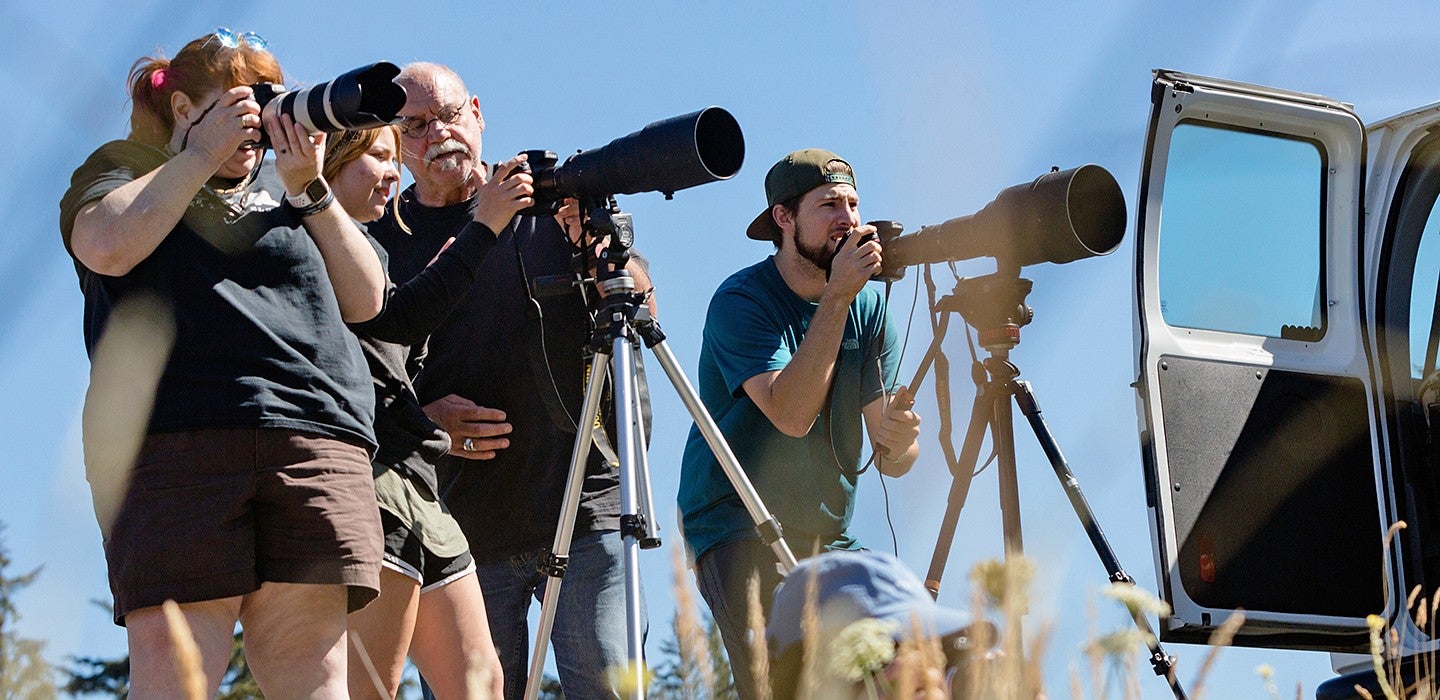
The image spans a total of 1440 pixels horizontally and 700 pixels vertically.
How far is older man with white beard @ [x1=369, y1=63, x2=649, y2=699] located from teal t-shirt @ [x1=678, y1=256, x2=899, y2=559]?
0.26 metres

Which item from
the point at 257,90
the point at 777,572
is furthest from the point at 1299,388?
the point at 257,90

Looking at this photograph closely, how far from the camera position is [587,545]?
115 inches

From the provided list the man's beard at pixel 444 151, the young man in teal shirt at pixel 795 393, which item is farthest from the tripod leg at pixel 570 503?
the man's beard at pixel 444 151

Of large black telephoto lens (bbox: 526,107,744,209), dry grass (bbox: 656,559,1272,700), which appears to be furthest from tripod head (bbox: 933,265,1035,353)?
dry grass (bbox: 656,559,1272,700)

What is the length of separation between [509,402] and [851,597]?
156 centimetres

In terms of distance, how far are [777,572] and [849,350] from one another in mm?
532

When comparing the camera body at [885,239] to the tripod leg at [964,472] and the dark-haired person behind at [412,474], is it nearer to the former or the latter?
the tripod leg at [964,472]

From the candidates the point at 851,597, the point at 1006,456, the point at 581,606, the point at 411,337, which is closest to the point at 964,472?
the point at 1006,456

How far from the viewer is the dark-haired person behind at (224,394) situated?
197cm

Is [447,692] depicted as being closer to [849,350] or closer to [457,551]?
[457,551]

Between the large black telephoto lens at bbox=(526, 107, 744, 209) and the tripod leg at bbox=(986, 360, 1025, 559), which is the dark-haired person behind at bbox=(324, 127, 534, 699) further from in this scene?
the tripod leg at bbox=(986, 360, 1025, 559)

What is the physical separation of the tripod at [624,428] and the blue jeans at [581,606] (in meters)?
0.24

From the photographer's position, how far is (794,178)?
139 inches

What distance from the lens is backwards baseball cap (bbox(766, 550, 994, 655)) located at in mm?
1521
